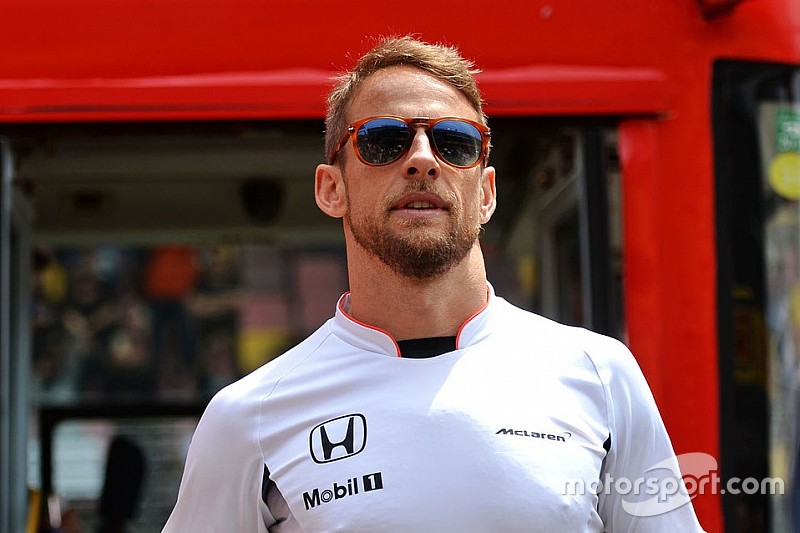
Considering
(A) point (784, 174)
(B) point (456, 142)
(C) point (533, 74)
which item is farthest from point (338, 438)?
(A) point (784, 174)

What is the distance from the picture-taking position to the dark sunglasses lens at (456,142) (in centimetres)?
160

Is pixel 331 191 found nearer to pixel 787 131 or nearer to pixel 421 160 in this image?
pixel 421 160

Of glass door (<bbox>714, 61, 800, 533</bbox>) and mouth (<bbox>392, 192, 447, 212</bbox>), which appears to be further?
glass door (<bbox>714, 61, 800, 533</bbox>)

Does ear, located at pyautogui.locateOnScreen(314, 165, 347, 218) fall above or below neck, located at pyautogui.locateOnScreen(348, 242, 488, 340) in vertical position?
above

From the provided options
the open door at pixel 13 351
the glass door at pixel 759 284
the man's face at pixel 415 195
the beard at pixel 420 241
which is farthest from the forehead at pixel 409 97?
the open door at pixel 13 351

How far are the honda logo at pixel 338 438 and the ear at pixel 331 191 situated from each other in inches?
13.3

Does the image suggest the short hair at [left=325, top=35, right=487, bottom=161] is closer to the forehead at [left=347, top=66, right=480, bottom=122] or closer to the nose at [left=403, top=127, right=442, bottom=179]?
the forehead at [left=347, top=66, right=480, bottom=122]

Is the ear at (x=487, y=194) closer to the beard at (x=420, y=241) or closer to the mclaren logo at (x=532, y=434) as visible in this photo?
the beard at (x=420, y=241)

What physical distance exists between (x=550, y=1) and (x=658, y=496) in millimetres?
1340

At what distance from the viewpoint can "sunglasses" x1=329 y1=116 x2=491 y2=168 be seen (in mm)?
1595

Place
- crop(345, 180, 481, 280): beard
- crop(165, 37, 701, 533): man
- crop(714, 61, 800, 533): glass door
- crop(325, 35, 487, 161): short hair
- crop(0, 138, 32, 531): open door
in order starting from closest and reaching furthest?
crop(165, 37, 701, 533): man < crop(345, 180, 481, 280): beard < crop(325, 35, 487, 161): short hair < crop(714, 61, 800, 533): glass door < crop(0, 138, 32, 531): open door

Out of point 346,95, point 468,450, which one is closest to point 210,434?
point 468,450

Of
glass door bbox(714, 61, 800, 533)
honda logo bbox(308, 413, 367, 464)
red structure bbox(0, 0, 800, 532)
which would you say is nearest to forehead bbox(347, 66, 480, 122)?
honda logo bbox(308, 413, 367, 464)

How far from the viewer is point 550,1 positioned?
252cm
